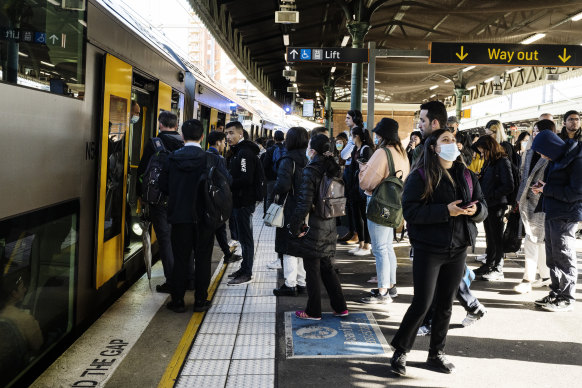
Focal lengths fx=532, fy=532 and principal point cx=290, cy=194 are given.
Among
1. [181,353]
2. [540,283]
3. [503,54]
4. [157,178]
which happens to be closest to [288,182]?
[157,178]

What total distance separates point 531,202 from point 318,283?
2.58 meters

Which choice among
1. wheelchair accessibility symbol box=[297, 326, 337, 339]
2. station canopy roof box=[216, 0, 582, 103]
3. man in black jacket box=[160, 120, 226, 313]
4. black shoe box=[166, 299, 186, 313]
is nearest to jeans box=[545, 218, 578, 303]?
wheelchair accessibility symbol box=[297, 326, 337, 339]

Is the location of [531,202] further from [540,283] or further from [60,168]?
[60,168]

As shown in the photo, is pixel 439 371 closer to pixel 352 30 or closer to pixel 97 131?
pixel 97 131

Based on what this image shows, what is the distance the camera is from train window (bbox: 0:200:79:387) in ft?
9.45

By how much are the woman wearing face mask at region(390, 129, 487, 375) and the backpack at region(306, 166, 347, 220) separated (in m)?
1.03

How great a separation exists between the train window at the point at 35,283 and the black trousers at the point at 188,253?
43.5 inches

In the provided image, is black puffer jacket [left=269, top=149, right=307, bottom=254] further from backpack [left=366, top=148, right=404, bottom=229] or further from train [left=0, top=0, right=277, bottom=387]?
train [left=0, top=0, right=277, bottom=387]

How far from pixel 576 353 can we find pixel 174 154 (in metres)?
3.58

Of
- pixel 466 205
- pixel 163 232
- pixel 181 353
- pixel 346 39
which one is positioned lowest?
pixel 181 353

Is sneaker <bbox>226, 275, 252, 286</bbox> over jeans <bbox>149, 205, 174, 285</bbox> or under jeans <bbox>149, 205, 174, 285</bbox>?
under

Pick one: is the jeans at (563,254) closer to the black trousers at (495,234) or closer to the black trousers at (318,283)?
the black trousers at (495,234)

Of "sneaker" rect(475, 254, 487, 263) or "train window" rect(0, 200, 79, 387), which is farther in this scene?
"sneaker" rect(475, 254, 487, 263)

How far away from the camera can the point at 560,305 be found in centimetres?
491
